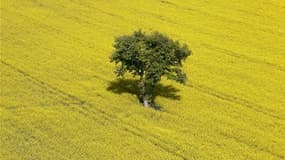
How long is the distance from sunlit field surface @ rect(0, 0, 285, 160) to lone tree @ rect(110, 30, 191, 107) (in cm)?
200

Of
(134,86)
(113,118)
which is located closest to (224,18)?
(134,86)

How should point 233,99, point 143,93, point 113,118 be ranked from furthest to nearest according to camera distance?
point 233,99, point 143,93, point 113,118

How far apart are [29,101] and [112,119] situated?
505 centimetres

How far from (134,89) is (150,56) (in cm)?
504

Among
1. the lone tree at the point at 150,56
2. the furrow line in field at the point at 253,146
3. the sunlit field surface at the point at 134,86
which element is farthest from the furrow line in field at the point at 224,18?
the furrow line in field at the point at 253,146

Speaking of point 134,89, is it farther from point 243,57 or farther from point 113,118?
point 243,57

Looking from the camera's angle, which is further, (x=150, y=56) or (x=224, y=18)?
(x=224, y=18)

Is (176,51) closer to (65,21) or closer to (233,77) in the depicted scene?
(233,77)

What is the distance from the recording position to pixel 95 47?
49844mm

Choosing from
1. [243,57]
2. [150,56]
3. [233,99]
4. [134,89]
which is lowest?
[134,89]

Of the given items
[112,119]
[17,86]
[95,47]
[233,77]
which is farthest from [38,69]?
[233,77]

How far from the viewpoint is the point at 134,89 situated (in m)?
41.5

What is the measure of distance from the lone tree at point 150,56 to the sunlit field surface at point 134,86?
1999 mm

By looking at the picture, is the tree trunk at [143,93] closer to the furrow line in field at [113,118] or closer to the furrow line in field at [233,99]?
the furrow line in field at [113,118]
